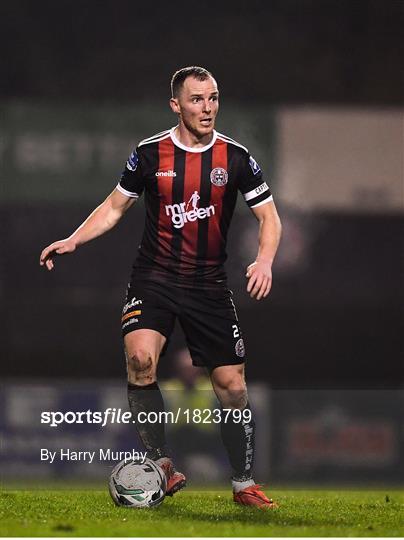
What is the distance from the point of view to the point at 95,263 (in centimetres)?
1855

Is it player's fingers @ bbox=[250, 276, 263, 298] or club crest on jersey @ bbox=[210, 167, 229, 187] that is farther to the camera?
club crest on jersey @ bbox=[210, 167, 229, 187]

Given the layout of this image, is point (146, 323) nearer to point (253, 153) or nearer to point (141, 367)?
point (141, 367)

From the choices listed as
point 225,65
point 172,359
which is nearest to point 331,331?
point 172,359

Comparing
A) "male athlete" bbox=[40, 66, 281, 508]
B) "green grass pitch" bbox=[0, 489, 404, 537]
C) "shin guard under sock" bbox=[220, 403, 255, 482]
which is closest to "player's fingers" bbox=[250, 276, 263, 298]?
"male athlete" bbox=[40, 66, 281, 508]

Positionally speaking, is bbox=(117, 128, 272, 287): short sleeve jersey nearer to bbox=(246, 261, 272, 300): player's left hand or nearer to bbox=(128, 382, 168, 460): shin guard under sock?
bbox=(246, 261, 272, 300): player's left hand

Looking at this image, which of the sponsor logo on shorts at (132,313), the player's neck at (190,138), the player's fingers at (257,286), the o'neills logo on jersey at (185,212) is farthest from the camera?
the player's neck at (190,138)

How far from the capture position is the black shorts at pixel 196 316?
6.55 meters

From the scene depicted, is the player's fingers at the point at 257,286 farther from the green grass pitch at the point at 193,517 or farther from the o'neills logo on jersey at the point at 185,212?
the green grass pitch at the point at 193,517

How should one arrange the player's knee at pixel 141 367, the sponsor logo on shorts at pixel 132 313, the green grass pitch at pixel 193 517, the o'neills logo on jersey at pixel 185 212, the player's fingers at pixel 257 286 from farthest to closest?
1. the o'neills logo on jersey at pixel 185 212
2. the sponsor logo on shorts at pixel 132 313
3. the player's knee at pixel 141 367
4. the player's fingers at pixel 257 286
5. the green grass pitch at pixel 193 517

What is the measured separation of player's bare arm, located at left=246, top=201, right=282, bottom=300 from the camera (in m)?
6.20

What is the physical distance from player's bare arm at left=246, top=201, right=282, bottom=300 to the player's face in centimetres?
59

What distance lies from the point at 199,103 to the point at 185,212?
0.63 metres

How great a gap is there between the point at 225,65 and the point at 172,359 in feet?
17.6

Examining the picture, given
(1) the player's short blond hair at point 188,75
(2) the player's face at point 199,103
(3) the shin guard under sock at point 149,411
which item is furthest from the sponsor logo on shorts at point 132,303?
(1) the player's short blond hair at point 188,75
